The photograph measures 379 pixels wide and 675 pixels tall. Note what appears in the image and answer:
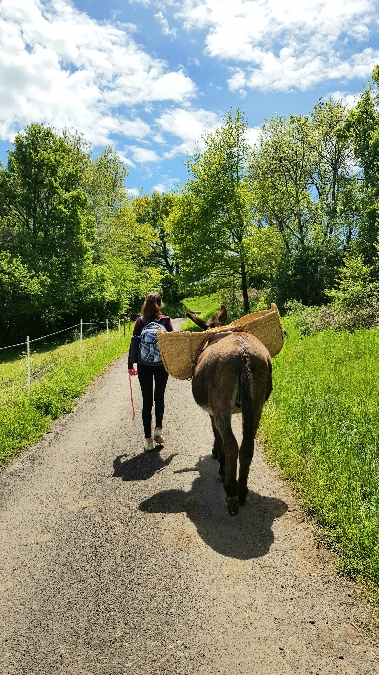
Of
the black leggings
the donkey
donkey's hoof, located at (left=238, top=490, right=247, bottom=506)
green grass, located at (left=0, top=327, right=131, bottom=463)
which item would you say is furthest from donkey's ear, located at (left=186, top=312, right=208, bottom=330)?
green grass, located at (left=0, top=327, right=131, bottom=463)

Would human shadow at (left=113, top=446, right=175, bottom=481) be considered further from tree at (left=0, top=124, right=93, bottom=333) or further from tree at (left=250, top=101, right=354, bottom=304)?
tree at (left=250, top=101, right=354, bottom=304)

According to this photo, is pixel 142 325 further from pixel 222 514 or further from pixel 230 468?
pixel 222 514

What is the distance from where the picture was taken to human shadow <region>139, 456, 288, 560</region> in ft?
12.2

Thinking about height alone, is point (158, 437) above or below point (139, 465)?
above

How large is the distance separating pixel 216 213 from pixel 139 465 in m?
18.7

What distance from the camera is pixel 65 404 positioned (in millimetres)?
8852

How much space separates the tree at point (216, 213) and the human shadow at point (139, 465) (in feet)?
57.8

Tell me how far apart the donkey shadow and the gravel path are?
0.10 feet

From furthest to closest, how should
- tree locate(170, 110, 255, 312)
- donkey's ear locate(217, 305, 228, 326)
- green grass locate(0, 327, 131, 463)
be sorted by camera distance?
tree locate(170, 110, 255, 312), green grass locate(0, 327, 131, 463), donkey's ear locate(217, 305, 228, 326)

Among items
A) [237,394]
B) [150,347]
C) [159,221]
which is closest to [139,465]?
[150,347]

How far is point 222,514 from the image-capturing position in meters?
4.25

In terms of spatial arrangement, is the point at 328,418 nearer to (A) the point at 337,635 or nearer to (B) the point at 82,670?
(A) the point at 337,635

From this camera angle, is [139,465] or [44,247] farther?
[44,247]

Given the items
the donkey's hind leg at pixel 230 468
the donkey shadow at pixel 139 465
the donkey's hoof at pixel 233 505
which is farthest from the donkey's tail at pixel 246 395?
the donkey shadow at pixel 139 465
